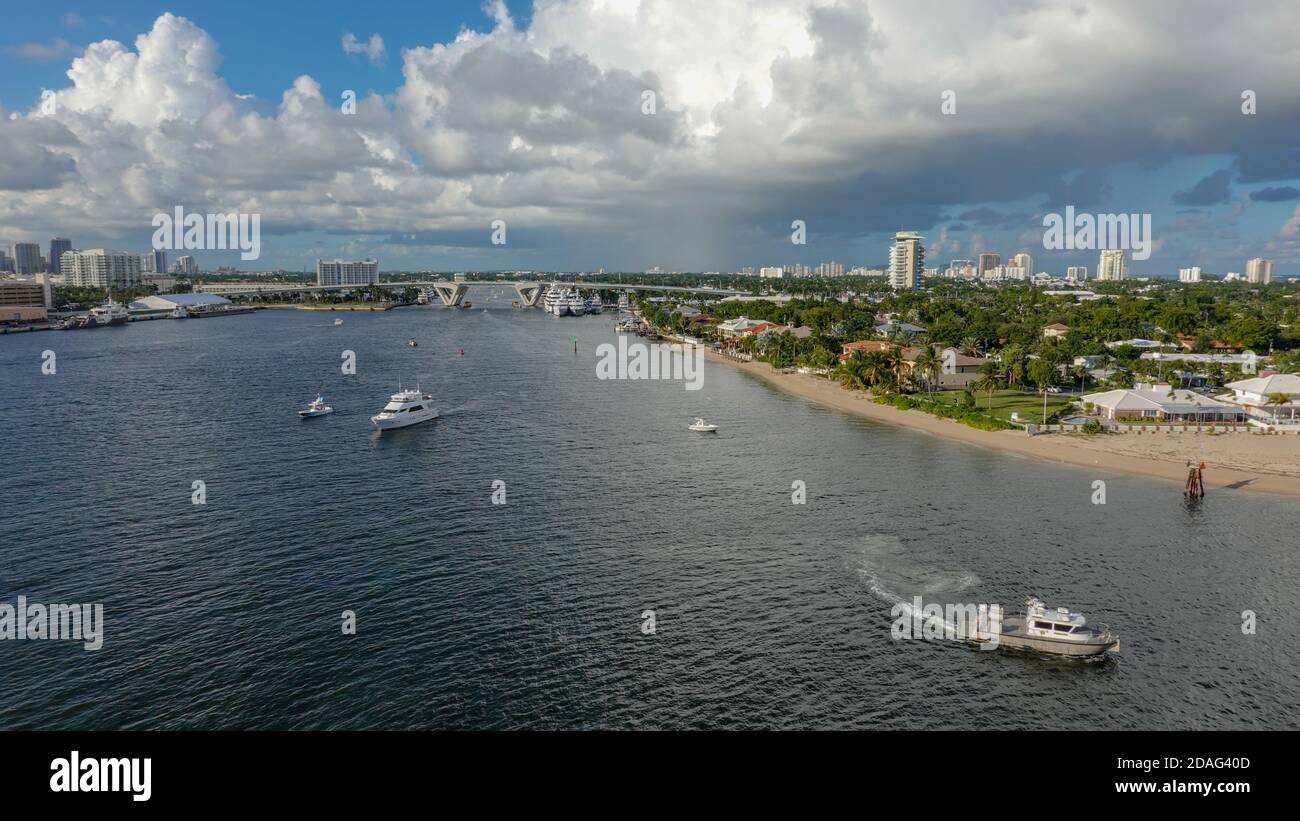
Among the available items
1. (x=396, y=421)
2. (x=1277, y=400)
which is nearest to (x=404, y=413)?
(x=396, y=421)

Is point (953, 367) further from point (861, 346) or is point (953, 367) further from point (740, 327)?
point (740, 327)

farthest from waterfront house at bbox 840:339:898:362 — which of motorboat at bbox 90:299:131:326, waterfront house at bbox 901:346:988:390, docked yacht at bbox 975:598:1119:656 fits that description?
motorboat at bbox 90:299:131:326

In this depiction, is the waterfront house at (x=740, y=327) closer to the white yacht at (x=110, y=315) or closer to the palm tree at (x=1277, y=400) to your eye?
the palm tree at (x=1277, y=400)

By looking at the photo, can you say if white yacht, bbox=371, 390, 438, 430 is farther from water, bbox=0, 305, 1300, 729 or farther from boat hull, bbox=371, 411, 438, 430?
water, bbox=0, 305, 1300, 729

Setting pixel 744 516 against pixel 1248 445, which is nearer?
pixel 744 516
